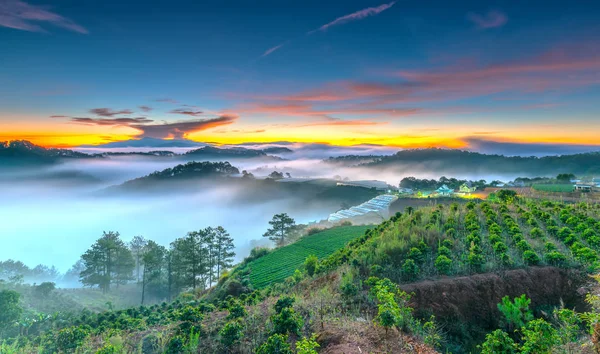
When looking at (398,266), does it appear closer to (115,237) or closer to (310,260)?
(310,260)

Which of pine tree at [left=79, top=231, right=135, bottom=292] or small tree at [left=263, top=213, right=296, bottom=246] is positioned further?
small tree at [left=263, top=213, right=296, bottom=246]

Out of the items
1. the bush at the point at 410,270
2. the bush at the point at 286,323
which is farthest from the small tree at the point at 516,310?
the bush at the point at 286,323

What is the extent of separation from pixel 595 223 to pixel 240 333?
1760 cm

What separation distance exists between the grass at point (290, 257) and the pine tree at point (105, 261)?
117 feet

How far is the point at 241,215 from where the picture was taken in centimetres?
17650

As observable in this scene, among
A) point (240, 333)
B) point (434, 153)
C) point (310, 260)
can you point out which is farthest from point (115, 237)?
point (434, 153)

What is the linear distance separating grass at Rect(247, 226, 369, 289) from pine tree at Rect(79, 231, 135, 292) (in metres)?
35.6

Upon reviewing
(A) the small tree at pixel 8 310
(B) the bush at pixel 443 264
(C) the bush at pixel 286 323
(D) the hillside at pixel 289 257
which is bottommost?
(A) the small tree at pixel 8 310

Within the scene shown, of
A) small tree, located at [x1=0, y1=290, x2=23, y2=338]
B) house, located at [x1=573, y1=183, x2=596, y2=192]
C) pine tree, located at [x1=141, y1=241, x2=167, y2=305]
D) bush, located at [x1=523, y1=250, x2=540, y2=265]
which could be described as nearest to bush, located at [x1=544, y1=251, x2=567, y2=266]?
bush, located at [x1=523, y1=250, x2=540, y2=265]

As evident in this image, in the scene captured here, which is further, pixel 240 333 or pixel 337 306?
pixel 337 306

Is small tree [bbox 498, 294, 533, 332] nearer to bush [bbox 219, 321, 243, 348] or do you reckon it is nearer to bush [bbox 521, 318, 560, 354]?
bush [bbox 521, 318, 560, 354]

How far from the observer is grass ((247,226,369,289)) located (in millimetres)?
23334

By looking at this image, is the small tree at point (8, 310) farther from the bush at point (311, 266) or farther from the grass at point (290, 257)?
the bush at point (311, 266)

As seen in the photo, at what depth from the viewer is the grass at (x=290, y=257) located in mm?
23334
